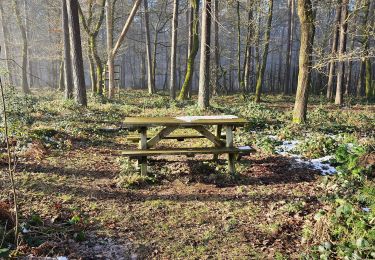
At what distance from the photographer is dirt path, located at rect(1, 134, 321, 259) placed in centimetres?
410

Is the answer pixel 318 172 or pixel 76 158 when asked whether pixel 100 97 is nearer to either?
pixel 76 158

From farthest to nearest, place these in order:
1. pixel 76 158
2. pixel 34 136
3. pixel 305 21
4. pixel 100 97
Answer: pixel 100 97
pixel 305 21
pixel 34 136
pixel 76 158

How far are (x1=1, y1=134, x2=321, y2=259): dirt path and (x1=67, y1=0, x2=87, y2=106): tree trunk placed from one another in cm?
771

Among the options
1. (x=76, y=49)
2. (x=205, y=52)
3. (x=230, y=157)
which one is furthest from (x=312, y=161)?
(x=76, y=49)

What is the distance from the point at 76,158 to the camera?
25.5ft

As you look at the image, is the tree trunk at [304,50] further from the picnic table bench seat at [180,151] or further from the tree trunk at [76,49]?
the tree trunk at [76,49]

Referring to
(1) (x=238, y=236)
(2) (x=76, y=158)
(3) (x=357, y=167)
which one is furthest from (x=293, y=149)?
(2) (x=76, y=158)

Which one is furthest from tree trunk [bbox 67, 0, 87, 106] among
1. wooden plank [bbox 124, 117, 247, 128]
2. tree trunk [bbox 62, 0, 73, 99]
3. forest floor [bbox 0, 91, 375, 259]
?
wooden plank [bbox 124, 117, 247, 128]

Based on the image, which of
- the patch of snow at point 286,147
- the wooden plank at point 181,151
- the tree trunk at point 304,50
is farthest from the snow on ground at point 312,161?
the tree trunk at point 304,50

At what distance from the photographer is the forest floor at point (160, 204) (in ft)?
→ 13.4

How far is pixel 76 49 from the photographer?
1448 centimetres

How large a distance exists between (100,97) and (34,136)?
35.0 ft

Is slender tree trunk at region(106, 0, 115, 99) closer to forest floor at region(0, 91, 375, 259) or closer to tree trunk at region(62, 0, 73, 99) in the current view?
tree trunk at region(62, 0, 73, 99)

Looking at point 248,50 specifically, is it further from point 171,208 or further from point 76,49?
point 171,208
